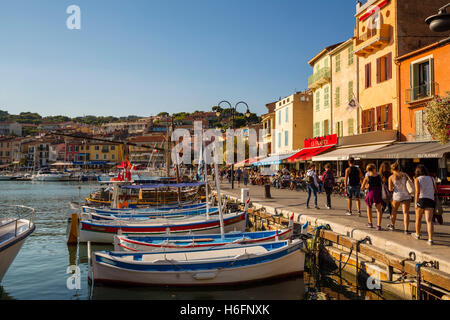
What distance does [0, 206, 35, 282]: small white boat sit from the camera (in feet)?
30.9

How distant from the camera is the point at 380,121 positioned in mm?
24547

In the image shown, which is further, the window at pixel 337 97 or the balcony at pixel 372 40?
the window at pixel 337 97

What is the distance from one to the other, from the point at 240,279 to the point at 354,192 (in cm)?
531

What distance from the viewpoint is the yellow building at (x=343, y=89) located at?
27.9 m

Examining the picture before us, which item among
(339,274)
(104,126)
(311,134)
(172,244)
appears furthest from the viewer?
(104,126)

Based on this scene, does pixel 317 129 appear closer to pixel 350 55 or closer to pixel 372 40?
pixel 350 55

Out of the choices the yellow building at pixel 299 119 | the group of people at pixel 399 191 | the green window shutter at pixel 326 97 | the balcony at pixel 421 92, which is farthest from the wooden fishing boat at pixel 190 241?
the yellow building at pixel 299 119

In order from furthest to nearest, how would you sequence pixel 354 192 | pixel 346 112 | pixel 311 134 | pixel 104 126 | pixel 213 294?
pixel 104 126, pixel 311 134, pixel 346 112, pixel 354 192, pixel 213 294

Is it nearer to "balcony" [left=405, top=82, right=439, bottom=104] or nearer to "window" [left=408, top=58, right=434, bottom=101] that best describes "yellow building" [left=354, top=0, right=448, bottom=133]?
"balcony" [left=405, top=82, right=439, bottom=104]

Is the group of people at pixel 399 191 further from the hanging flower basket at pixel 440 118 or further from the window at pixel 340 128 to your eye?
the window at pixel 340 128

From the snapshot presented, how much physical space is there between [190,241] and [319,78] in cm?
2540

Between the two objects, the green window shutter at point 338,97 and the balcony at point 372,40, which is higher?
the balcony at point 372,40

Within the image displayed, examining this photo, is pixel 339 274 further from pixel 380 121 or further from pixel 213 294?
pixel 380 121

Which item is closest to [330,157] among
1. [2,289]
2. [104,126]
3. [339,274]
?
[339,274]
